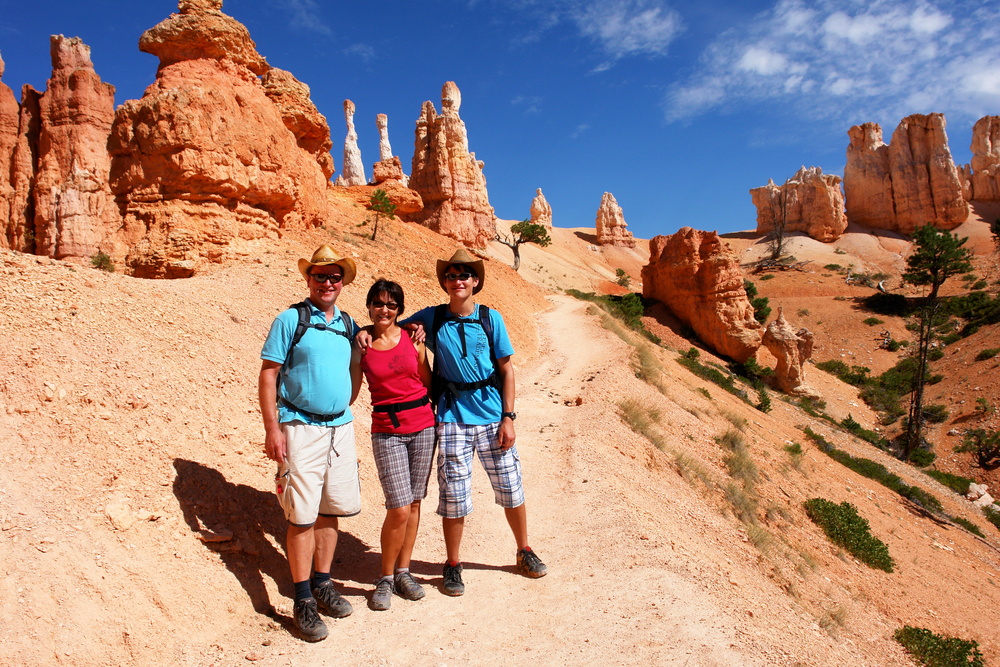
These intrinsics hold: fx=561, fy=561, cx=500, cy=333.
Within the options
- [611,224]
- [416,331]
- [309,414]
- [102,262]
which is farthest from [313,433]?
[611,224]

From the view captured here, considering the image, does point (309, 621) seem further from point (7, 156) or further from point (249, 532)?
point (7, 156)

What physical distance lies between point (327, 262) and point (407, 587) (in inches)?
94.0

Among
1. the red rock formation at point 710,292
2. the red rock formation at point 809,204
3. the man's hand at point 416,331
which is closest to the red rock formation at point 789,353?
the red rock formation at point 710,292

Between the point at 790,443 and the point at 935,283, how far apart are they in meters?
28.0

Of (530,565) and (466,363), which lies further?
(530,565)

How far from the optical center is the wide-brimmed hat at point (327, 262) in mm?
3844

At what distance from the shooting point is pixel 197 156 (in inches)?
462

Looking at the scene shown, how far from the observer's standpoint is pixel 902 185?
53781 millimetres

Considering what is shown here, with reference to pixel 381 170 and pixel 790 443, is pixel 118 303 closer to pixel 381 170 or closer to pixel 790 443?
pixel 790 443

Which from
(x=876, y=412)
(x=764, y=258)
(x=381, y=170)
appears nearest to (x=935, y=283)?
(x=876, y=412)

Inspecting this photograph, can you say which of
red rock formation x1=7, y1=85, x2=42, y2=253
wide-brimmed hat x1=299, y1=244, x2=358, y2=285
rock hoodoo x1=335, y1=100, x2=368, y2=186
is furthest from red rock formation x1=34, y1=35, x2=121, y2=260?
rock hoodoo x1=335, y1=100, x2=368, y2=186

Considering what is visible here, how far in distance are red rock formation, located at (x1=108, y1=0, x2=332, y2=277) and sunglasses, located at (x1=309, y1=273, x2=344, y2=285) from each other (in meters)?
8.80

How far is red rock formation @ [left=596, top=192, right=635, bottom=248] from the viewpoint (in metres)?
74.0

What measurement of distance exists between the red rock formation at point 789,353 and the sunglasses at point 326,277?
77.2ft
